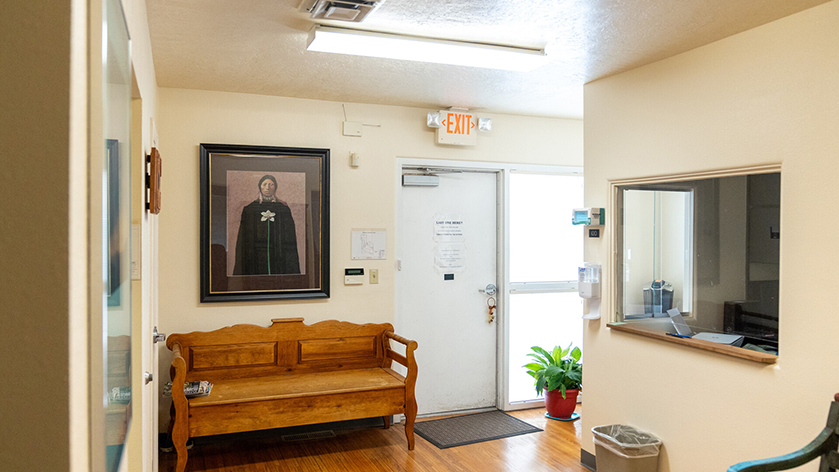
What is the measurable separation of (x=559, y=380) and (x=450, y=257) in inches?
51.4

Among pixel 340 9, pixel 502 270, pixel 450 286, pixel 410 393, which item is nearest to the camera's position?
pixel 340 9

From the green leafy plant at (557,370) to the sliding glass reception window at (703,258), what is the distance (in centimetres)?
122

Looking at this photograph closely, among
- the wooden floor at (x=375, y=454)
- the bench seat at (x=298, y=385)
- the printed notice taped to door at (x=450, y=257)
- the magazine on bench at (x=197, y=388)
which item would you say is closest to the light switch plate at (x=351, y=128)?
the printed notice taped to door at (x=450, y=257)

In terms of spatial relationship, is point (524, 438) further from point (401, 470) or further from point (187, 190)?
point (187, 190)

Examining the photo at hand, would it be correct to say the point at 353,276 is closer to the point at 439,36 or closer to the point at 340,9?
the point at 439,36

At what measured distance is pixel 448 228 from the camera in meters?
4.89

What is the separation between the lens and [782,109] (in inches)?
104

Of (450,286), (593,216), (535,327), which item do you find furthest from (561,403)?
(593,216)

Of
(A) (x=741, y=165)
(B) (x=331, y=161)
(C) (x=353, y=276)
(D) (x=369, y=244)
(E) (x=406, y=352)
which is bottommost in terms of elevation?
(E) (x=406, y=352)

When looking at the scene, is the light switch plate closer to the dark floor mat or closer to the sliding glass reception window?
the sliding glass reception window

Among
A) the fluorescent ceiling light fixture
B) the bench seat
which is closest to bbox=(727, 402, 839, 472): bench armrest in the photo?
the fluorescent ceiling light fixture

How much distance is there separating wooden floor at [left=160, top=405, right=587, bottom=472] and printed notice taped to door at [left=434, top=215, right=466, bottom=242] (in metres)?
1.56
